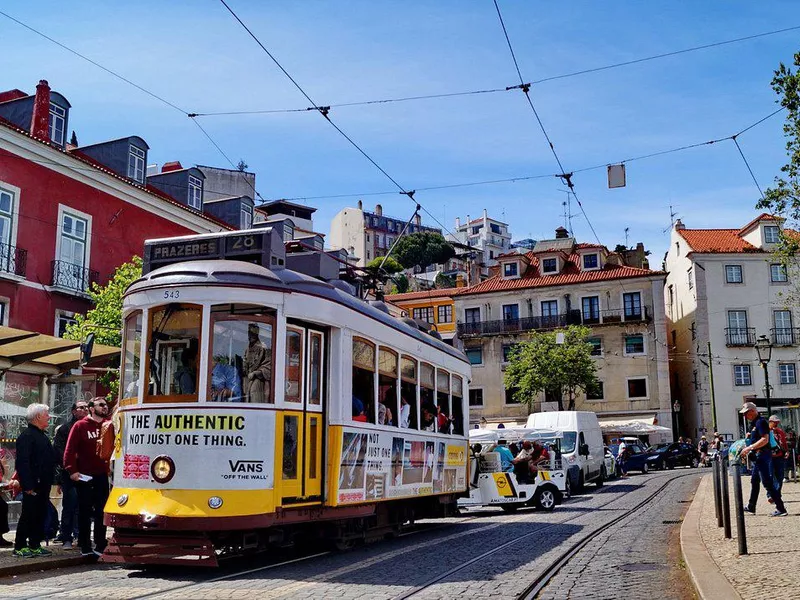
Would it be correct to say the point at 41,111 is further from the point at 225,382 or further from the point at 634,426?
the point at 634,426

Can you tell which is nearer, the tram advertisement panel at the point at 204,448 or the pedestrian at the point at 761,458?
the tram advertisement panel at the point at 204,448

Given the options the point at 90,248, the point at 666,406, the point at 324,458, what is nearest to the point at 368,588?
the point at 324,458

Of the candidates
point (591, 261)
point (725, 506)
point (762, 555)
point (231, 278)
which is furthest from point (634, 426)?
point (231, 278)

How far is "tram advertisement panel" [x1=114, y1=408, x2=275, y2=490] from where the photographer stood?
920 cm

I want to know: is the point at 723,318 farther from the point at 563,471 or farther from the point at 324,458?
the point at 324,458

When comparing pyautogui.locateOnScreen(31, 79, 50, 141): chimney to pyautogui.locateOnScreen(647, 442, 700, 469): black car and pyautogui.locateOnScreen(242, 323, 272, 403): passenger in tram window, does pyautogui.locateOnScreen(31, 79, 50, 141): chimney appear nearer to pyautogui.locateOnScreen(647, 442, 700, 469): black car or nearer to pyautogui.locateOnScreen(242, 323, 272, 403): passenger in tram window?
pyautogui.locateOnScreen(242, 323, 272, 403): passenger in tram window

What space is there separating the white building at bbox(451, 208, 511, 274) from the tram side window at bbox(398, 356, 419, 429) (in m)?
107

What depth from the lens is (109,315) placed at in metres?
24.3

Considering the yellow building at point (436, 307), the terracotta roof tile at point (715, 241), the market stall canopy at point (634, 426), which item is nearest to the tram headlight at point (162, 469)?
the market stall canopy at point (634, 426)

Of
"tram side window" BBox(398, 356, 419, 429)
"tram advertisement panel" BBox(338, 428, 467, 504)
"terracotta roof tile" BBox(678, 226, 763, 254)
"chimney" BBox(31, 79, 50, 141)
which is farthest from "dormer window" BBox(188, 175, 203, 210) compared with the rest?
"terracotta roof tile" BBox(678, 226, 763, 254)

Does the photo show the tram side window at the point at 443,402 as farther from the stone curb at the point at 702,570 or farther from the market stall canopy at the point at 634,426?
the market stall canopy at the point at 634,426

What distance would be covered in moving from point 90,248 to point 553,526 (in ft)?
59.4

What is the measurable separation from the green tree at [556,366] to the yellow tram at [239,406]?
38.9 meters

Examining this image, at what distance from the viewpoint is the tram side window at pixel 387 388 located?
39.2 feet
